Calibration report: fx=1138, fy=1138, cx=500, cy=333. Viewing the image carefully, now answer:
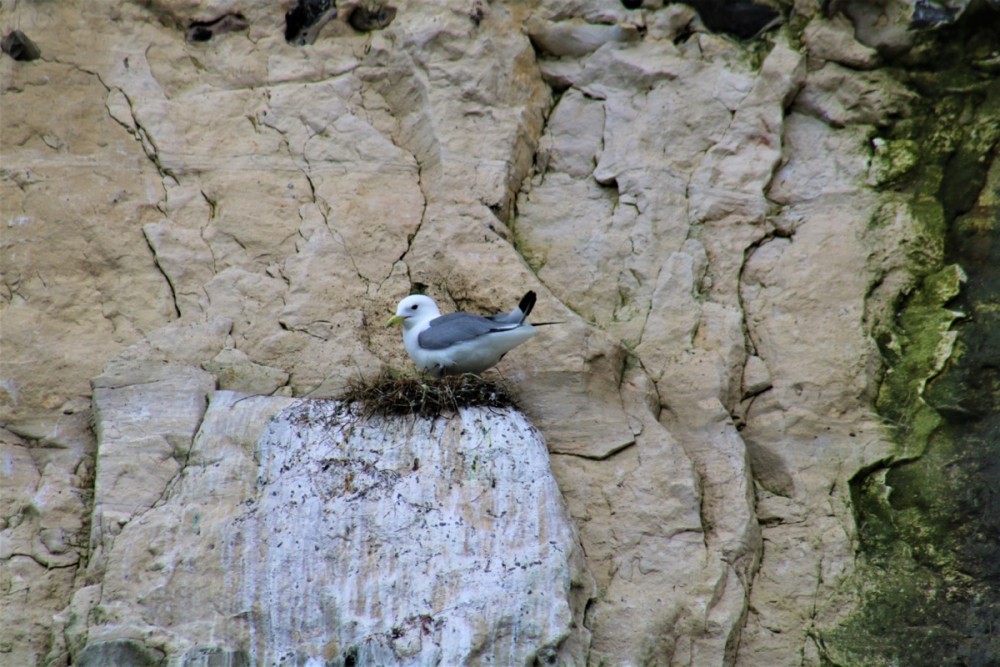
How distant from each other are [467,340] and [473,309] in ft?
2.12

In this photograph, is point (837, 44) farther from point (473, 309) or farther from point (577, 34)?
point (473, 309)

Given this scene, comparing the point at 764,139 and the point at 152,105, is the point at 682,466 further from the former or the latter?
the point at 152,105

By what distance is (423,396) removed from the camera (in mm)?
5219

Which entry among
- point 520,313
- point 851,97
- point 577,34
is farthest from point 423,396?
point 851,97

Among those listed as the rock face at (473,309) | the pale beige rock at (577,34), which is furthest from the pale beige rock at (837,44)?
the pale beige rock at (577,34)

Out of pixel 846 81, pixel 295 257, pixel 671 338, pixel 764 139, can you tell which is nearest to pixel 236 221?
pixel 295 257

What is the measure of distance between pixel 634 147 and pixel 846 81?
132cm

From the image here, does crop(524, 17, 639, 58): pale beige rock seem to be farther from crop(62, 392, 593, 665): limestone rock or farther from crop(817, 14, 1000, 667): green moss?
crop(62, 392, 593, 665): limestone rock

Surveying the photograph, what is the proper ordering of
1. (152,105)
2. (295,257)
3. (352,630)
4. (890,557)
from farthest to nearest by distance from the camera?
(152,105)
(295,257)
(890,557)
(352,630)

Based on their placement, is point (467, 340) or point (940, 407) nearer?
point (467, 340)

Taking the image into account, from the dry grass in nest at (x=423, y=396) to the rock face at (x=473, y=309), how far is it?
3.6 inches

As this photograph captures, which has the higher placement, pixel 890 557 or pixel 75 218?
pixel 75 218

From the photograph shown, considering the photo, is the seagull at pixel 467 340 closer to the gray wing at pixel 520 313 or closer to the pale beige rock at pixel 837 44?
the gray wing at pixel 520 313

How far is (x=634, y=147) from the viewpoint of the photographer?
6.55 metres
